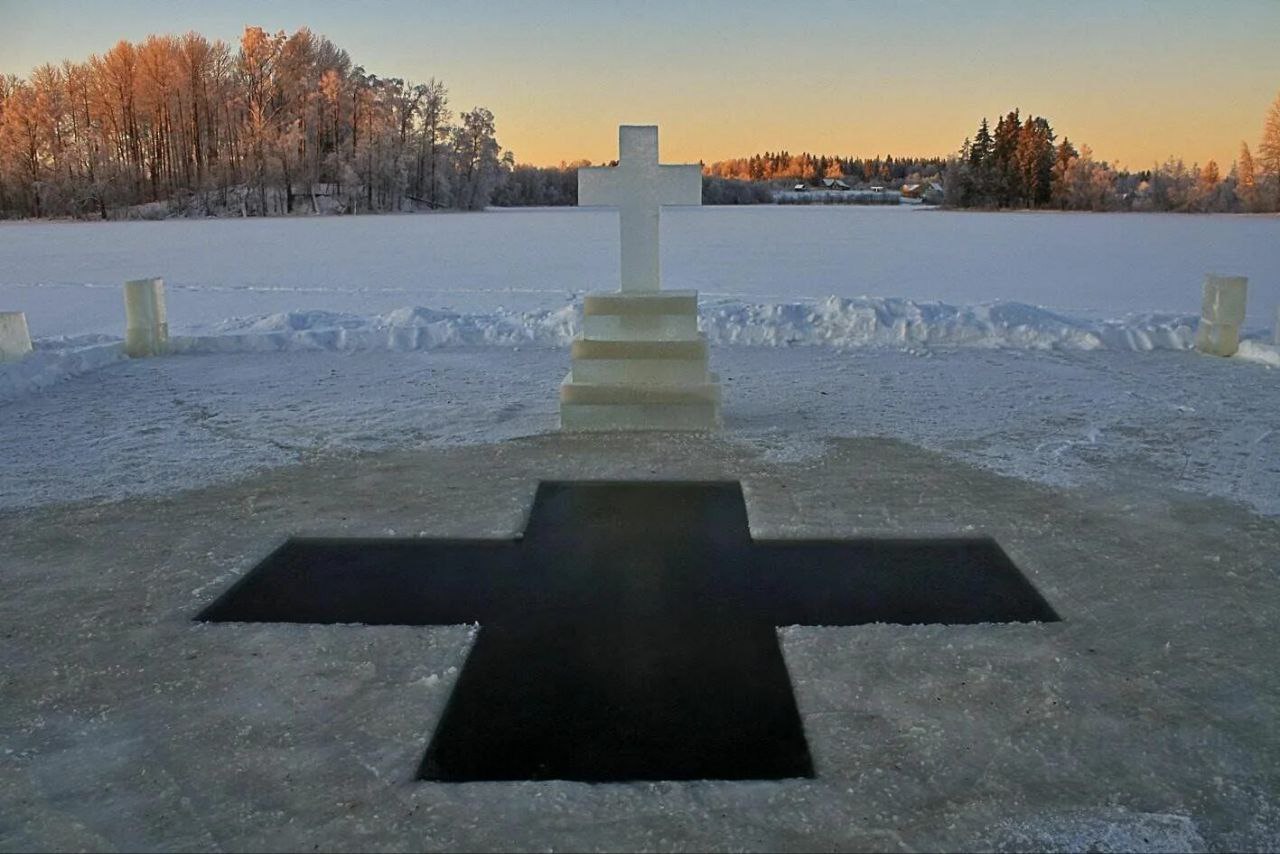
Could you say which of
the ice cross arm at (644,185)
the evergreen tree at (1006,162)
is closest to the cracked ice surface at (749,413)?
the ice cross arm at (644,185)

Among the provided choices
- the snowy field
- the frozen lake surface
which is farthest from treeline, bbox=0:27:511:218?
the snowy field

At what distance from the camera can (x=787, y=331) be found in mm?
10047

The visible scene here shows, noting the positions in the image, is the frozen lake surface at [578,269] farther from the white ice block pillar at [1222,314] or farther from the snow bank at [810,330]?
the white ice block pillar at [1222,314]

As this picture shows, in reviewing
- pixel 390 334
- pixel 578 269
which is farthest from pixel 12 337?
pixel 578 269

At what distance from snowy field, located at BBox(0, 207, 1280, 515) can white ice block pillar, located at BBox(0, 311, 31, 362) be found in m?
0.16

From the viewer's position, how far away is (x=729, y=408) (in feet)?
22.5

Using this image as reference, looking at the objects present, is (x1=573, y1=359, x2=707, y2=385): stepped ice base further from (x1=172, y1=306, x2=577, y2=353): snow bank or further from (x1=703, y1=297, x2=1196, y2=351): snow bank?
(x1=703, y1=297, x2=1196, y2=351): snow bank

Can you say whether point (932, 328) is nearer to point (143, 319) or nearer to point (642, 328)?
point (642, 328)

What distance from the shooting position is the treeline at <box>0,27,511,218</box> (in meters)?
60.4

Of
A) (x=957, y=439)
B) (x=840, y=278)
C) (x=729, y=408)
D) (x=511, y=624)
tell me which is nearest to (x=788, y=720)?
(x=511, y=624)

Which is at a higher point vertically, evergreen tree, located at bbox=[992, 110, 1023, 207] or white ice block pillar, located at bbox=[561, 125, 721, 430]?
evergreen tree, located at bbox=[992, 110, 1023, 207]

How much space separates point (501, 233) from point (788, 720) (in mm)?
35125

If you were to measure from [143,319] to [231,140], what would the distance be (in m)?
64.9

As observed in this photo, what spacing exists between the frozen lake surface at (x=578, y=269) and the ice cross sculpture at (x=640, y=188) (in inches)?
304
